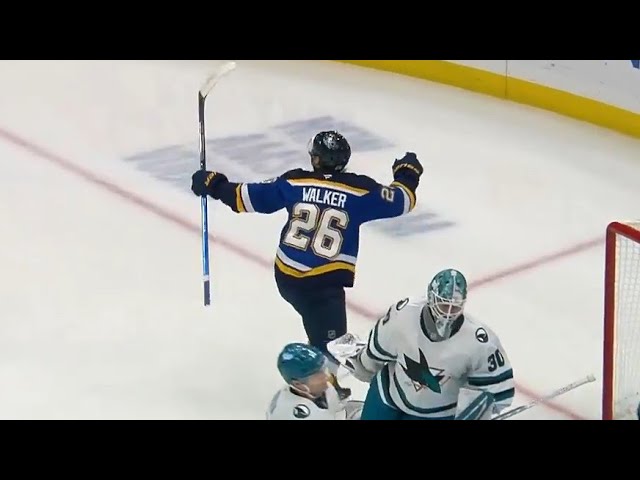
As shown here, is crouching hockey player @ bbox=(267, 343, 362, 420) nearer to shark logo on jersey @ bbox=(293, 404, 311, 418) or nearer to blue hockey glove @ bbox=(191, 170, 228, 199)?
shark logo on jersey @ bbox=(293, 404, 311, 418)

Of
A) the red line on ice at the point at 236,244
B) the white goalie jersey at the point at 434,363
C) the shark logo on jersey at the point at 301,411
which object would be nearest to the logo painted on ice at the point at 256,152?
the red line on ice at the point at 236,244

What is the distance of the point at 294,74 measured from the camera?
20.2 feet

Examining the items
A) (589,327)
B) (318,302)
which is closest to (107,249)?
(318,302)

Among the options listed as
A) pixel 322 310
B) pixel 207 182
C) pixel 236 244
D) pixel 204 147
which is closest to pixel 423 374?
pixel 322 310

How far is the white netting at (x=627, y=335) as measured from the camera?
287 cm

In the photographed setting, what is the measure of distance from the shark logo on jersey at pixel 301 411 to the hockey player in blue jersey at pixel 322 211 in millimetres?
559

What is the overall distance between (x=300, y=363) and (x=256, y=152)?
9.34ft

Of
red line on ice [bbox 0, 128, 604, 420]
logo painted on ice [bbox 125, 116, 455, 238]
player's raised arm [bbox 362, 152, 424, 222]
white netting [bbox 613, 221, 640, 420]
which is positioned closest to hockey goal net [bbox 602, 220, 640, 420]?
white netting [bbox 613, 221, 640, 420]

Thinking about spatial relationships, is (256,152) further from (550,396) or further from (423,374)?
(423,374)

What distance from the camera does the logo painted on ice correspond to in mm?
4941

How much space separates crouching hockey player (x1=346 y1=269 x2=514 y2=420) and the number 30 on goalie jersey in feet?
1.50
